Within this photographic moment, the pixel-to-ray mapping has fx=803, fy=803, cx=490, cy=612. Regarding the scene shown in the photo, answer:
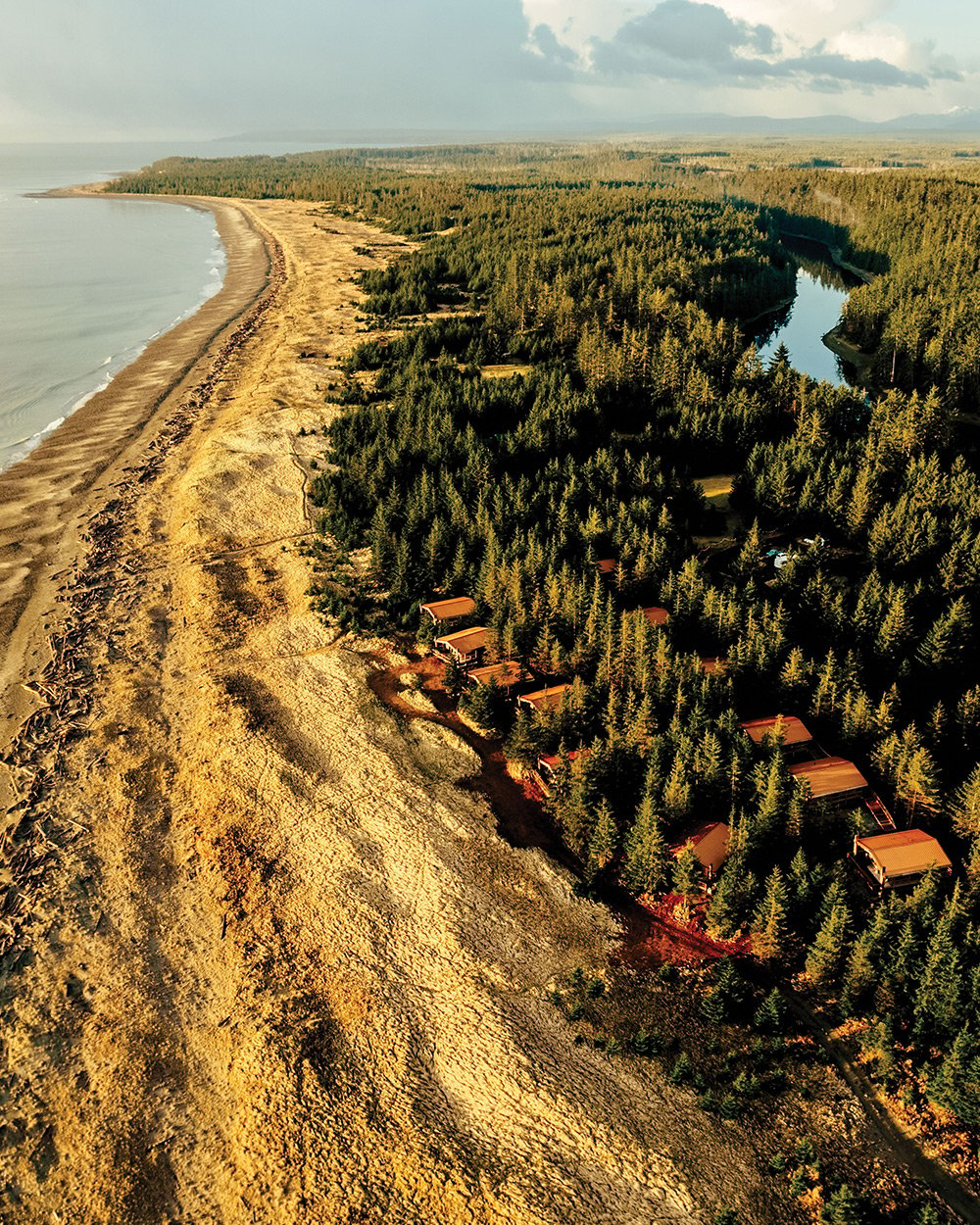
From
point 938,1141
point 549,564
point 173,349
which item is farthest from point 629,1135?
point 173,349

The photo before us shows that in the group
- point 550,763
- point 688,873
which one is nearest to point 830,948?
point 688,873

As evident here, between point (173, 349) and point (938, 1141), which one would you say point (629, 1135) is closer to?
point (938, 1141)

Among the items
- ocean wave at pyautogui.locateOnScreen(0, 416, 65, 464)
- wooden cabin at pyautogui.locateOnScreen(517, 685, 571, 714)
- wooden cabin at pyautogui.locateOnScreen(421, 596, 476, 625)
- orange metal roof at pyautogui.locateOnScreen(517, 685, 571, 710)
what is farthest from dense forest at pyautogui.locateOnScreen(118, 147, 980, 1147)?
ocean wave at pyautogui.locateOnScreen(0, 416, 65, 464)

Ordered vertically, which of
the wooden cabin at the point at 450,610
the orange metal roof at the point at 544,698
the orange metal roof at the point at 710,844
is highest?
the wooden cabin at the point at 450,610

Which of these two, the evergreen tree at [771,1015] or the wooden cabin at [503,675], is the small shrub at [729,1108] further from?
the wooden cabin at [503,675]

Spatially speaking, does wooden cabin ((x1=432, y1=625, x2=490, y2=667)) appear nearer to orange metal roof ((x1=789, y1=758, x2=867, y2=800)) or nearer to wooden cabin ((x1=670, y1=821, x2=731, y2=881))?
wooden cabin ((x1=670, y1=821, x2=731, y2=881))

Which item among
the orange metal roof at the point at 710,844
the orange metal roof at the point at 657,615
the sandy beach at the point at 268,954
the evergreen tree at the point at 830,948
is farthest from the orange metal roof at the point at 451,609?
the evergreen tree at the point at 830,948

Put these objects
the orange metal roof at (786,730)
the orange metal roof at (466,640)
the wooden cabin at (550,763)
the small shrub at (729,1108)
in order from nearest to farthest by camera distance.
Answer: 1. the small shrub at (729,1108)
2. the wooden cabin at (550,763)
3. the orange metal roof at (786,730)
4. the orange metal roof at (466,640)
